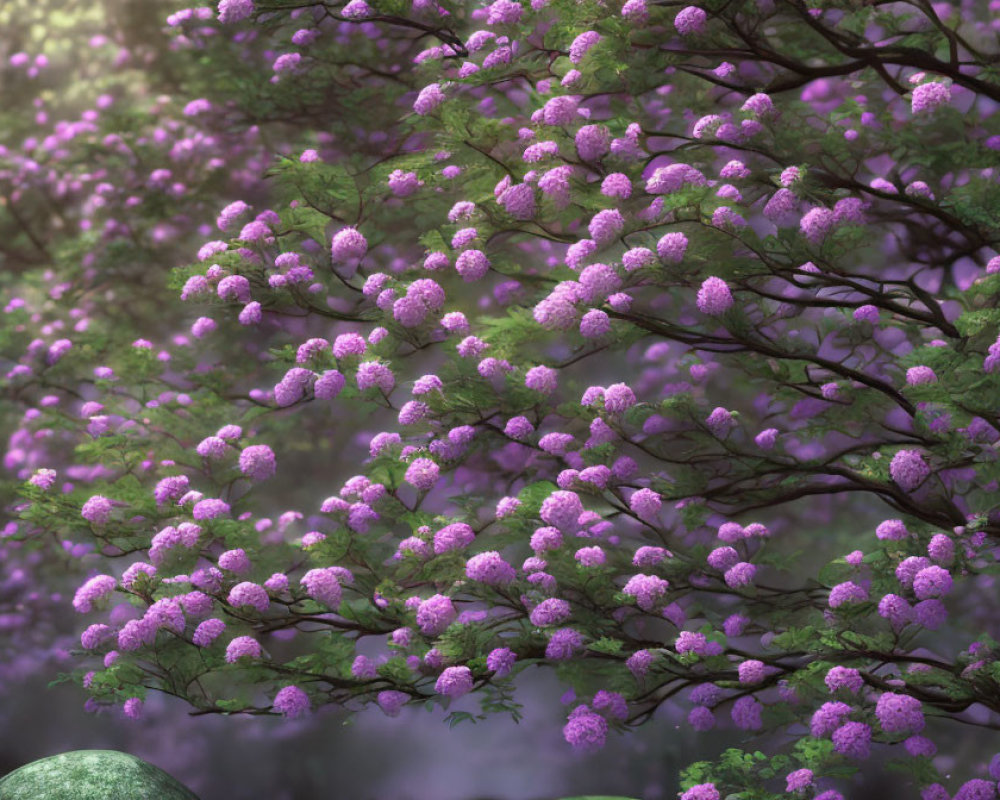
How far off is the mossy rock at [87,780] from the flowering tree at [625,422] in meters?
0.35

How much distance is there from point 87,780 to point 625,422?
236 centimetres

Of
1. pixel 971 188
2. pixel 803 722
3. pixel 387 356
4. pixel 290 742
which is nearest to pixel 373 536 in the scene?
pixel 387 356

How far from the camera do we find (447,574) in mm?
4406

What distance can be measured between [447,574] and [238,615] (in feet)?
2.78

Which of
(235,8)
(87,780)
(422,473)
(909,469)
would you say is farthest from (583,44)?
(87,780)

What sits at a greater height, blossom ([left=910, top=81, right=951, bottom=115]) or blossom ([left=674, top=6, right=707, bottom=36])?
blossom ([left=674, top=6, right=707, bottom=36])

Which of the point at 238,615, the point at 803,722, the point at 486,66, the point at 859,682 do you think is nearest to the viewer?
the point at 859,682

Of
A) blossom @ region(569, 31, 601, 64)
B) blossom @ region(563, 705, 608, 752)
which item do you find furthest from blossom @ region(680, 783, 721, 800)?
blossom @ region(569, 31, 601, 64)

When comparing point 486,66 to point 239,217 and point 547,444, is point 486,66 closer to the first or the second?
point 239,217

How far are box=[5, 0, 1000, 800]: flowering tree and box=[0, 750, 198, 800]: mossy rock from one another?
1.14 ft

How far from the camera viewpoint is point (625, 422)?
440cm

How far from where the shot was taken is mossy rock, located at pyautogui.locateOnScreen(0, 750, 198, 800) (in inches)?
160

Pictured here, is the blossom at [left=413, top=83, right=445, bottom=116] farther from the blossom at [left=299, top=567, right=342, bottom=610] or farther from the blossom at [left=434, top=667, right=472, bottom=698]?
the blossom at [left=434, top=667, right=472, bottom=698]

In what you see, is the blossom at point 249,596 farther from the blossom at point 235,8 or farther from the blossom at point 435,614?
the blossom at point 235,8
